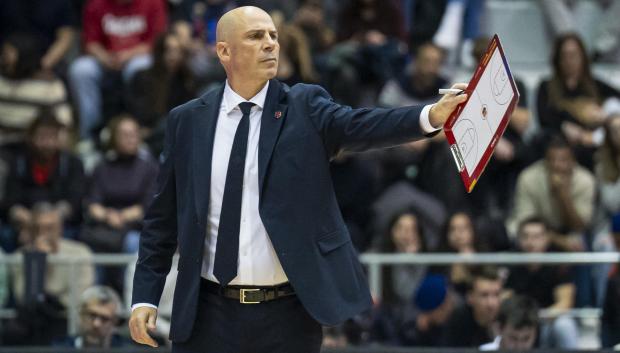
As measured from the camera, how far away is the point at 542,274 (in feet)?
28.8

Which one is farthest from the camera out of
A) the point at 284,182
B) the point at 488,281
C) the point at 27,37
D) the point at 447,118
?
the point at 27,37

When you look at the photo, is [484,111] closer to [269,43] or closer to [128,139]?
[269,43]

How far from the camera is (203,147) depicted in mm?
5406

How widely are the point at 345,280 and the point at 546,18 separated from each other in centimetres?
778

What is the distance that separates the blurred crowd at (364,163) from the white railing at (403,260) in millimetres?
72

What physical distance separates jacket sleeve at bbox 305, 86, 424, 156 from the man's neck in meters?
0.19

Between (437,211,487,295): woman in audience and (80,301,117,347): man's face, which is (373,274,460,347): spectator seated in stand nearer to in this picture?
(437,211,487,295): woman in audience

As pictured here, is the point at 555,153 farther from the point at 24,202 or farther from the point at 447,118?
the point at 447,118

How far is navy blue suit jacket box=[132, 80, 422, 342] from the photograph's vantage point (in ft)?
17.2

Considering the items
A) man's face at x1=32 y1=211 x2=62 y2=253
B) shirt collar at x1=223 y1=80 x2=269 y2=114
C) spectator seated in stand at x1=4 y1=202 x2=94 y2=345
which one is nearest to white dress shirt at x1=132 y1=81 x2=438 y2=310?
shirt collar at x1=223 y1=80 x2=269 y2=114

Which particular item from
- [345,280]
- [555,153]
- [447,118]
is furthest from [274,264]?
[555,153]

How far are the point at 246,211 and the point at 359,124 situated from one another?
1.80 feet

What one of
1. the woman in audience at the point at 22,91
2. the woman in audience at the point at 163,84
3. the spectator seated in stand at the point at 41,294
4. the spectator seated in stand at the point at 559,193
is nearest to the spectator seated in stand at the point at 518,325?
the spectator seated in stand at the point at 559,193

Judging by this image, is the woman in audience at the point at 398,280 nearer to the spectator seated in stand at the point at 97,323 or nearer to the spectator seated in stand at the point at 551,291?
the spectator seated in stand at the point at 551,291
